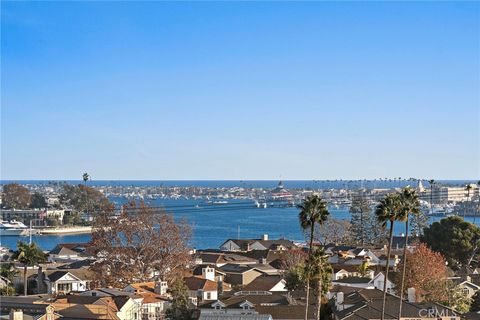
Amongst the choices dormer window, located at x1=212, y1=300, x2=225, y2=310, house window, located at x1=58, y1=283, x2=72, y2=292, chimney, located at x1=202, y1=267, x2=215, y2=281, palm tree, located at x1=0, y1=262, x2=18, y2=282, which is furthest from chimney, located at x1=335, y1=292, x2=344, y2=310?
palm tree, located at x1=0, y1=262, x2=18, y2=282

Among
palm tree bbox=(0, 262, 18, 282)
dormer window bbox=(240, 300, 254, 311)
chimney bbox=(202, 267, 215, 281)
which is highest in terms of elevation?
dormer window bbox=(240, 300, 254, 311)

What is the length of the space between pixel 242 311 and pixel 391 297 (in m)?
9.82

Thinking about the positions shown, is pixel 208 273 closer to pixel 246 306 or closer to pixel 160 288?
pixel 160 288

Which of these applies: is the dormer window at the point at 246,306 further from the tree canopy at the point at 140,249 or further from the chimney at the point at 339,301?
the tree canopy at the point at 140,249

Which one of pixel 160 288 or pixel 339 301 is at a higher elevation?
pixel 339 301

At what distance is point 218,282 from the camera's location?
2608 inches

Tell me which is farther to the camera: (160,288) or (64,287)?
(64,287)

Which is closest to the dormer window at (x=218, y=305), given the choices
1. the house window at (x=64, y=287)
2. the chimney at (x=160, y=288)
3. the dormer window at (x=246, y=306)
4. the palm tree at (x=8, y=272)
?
the dormer window at (x=246, y=306)

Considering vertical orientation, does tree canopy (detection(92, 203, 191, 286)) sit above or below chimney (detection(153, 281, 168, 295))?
above

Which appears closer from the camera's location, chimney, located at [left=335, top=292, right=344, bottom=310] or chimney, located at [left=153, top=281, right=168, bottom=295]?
chimney, located at [left=335, top=292, right=344, bottom=310]

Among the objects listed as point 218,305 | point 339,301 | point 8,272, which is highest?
point 339,301

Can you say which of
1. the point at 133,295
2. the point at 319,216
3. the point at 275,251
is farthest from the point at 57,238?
the point at 319,216

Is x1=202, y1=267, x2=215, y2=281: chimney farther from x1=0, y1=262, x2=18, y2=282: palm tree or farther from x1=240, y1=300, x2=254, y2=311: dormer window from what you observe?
x1=240, y1=300, x2=254, y2=311: dormer window

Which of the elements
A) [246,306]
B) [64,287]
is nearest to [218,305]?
[246,306]
